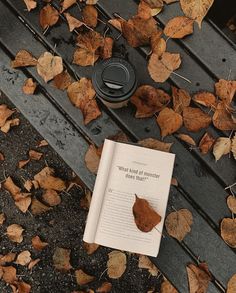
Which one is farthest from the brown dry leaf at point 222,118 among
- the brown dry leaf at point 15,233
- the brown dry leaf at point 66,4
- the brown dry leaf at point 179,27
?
the brown dry leaf at point 15,233

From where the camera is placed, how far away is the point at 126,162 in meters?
1.16

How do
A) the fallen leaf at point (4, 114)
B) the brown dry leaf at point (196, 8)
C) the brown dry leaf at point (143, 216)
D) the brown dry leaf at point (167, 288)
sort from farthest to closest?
the fallen leaf at point (4, 114) < the brown dry leaf at point (167, 288) < the brown dry leaf at point (196, 8) < the brown dry leaf at point (143, 216)

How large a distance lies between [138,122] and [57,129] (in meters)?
0.27

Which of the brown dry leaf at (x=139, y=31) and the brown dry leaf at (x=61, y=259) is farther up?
the brown dry leaf at (x=139, y=31)

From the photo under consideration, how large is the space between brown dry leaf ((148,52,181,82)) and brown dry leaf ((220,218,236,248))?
19.1 inches

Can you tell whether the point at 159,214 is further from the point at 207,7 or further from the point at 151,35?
the point at 207,7

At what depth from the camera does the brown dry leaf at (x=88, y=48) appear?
1239 millimetres

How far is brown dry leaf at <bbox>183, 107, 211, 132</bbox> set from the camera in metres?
1.19

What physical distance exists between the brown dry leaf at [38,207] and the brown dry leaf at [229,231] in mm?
758

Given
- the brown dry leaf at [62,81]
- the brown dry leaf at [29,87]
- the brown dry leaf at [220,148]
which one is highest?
the brown dry leaf at [29,87]

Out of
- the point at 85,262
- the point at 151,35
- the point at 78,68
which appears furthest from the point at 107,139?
the point at 85,262

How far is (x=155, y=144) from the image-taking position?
1195 mm

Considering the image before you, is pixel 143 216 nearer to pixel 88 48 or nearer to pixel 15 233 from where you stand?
pixel 88 48

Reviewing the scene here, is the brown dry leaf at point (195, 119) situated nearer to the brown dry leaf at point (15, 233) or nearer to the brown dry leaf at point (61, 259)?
the brown dry leaf at point (61, 259)
